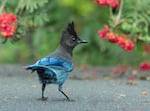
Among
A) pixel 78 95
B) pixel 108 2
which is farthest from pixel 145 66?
pixel 78 95

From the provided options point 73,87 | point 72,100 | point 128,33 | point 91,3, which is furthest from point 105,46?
point 72,100

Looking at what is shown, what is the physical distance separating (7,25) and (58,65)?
2.59 m

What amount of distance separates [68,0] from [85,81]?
4.95 m

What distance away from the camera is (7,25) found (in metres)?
11.2

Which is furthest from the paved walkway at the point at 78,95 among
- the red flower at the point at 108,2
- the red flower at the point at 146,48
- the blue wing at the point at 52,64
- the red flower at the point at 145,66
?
the red flower at the point at 146,48

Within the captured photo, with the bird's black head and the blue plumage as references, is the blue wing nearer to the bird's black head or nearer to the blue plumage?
the blue plumage

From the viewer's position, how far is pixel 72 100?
8.98 meters

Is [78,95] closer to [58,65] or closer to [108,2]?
[58,65]

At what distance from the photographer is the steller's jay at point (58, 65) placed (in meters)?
8.73

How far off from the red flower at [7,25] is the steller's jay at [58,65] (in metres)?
2.18

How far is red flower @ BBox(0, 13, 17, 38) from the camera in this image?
1115 cm

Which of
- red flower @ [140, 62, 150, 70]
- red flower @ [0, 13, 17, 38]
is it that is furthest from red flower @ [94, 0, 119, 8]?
red flower @ [140, 62, 150, 70]

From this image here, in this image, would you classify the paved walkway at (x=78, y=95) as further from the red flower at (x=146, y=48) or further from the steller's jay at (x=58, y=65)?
the red flower at (x=146, y=48)

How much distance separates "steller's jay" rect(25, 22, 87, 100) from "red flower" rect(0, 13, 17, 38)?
2177mm
